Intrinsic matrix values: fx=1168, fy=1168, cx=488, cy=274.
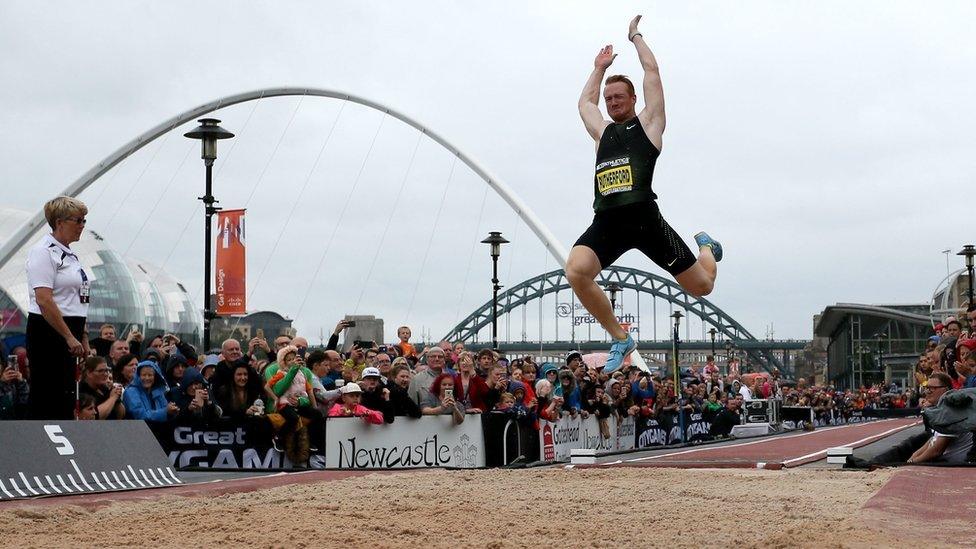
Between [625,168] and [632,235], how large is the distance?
1.55ft

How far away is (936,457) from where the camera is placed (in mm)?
10594

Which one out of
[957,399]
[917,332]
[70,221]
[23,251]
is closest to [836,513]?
[957,399]

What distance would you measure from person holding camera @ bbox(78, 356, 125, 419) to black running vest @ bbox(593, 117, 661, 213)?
515 cm

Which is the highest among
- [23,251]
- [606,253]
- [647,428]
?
[23,251]

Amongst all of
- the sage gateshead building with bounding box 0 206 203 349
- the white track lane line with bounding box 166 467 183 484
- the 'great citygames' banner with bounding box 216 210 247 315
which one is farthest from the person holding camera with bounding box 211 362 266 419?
the sage gateshead building with bounding box 0 206 203 349

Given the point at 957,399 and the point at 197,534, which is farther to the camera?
the point at 957,399

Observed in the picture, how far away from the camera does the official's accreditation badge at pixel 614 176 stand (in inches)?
308

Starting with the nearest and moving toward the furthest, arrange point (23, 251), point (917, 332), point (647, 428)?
point (647, 428)
point (23, 251)
point (917, 332)

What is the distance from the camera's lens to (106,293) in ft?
185

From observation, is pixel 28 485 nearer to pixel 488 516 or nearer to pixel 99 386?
pixel 99 386

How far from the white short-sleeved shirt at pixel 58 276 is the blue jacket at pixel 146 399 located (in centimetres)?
356

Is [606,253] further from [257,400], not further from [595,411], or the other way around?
[595,411]

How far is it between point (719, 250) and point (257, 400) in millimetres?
5886

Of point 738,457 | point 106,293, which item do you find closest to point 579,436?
point 738,457
